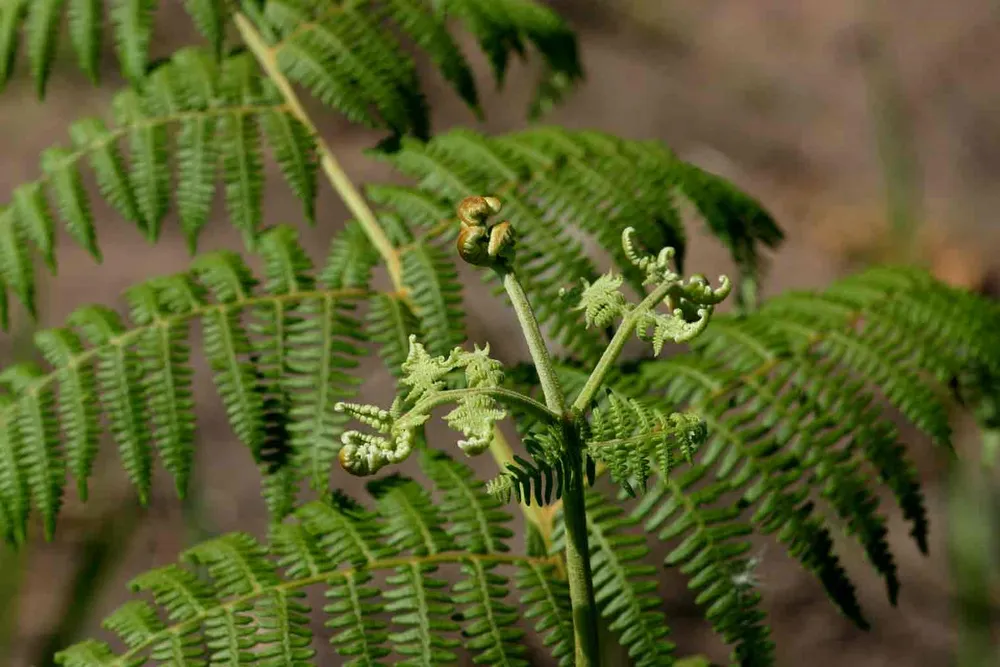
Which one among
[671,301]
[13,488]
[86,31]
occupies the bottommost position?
[13,488]

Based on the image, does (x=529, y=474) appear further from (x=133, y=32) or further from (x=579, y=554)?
(x=133, y=32)

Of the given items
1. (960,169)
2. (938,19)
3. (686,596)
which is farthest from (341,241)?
(938,19)

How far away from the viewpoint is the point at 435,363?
1242 mm

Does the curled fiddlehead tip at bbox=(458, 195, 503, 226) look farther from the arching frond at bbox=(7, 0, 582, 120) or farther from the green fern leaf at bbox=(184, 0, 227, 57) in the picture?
the green fern leaf at bbox=(184, 0, 227, 57)

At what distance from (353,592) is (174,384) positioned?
60cm

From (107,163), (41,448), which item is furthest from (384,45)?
(41,448)

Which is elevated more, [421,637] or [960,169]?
[960,169]

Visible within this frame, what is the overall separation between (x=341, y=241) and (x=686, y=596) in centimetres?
A: 254

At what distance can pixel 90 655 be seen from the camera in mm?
1624

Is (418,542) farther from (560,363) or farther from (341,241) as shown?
(341,241)

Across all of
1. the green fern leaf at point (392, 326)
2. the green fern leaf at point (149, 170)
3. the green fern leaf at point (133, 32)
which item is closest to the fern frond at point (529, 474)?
the green fern leaf at point (392, 326)

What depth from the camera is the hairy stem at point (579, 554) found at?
4.10 ft

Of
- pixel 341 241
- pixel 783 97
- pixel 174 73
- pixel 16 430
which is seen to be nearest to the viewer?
pixel 16 430

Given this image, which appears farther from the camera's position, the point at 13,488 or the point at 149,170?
the point at 149,170
